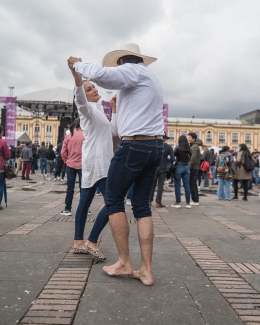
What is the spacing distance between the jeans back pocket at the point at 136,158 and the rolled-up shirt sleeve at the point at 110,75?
1.64 feet

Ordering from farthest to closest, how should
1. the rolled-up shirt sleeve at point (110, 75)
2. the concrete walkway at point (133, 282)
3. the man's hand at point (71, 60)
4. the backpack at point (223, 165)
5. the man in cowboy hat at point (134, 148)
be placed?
1. the backpack at point (223, 165)
2. the man's hand at point (71, 60)
3. the man in cowboy hat at point (134, 148)
4. the rolled-up shirt sleeve at point (110, 75)
5. the concrete walkway at point (133, 282)

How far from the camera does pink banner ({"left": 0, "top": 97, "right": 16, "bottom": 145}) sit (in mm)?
25047

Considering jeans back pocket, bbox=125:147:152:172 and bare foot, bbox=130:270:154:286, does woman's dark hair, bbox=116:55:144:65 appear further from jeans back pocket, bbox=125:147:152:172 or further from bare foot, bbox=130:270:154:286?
bare foot, bbox=130:270:154:286

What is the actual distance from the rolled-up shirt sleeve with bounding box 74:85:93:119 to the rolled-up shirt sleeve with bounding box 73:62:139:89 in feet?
1.30

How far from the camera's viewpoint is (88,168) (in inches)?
134

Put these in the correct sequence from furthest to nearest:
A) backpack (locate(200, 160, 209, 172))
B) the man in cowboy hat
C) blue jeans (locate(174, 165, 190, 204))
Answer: backpack (locate(200, 160, 209, 172)), blue jeans (locate(174, 165, 190, 204)), the man in cowboy hat

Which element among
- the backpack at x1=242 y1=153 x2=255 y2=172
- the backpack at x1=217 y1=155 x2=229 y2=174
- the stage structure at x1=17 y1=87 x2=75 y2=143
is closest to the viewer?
the backpack at x1=217 y1=155 x2=229 y2=174

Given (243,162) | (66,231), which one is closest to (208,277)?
(66,231)

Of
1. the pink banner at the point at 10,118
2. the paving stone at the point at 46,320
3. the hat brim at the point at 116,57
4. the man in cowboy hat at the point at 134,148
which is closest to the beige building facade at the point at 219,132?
the pink banner at the point at 10,118

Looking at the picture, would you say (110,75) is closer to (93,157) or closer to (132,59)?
(132,59)

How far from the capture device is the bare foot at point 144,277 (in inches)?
99.5

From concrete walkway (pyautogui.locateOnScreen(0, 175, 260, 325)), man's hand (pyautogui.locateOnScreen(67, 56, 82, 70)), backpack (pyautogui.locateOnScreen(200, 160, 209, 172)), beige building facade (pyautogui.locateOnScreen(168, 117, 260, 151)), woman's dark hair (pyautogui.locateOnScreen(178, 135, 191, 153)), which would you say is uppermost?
beige building facade (pyautogui.locateOnScreen(168, 117, 260, 151))

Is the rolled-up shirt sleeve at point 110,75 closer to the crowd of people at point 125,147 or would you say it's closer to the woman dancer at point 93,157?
the crowd of people at point 125,147

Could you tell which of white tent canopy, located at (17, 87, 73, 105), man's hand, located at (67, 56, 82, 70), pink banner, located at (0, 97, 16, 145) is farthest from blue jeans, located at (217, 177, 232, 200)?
pink banner, located at (0, 97, 16, 145)
